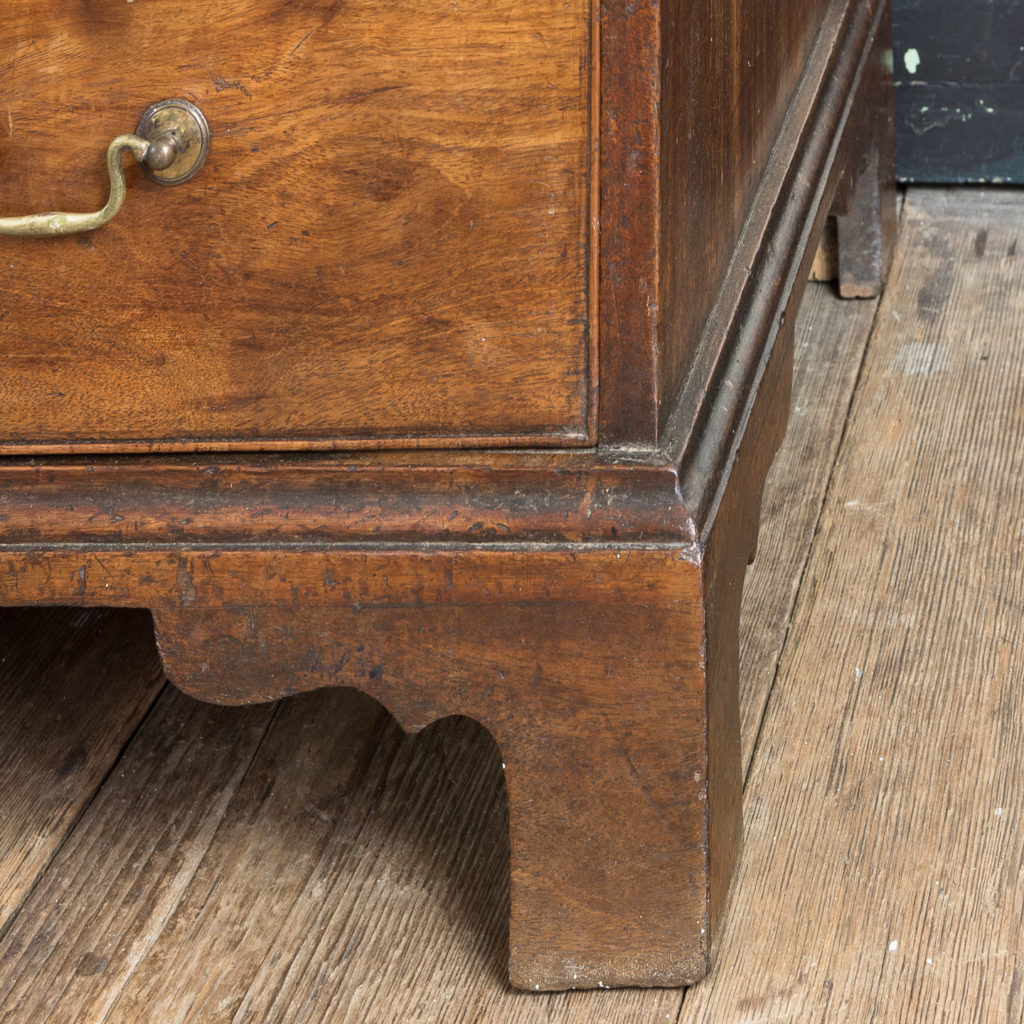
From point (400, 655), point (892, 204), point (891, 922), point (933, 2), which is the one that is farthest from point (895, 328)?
point (400, 655)

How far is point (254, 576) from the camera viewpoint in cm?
81

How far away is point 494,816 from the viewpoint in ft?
3.33

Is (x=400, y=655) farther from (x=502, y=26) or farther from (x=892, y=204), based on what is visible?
(x=892, y=204)

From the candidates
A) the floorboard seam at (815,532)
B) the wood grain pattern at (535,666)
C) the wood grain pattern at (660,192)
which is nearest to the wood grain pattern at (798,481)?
the floorboard seam at (815,532)

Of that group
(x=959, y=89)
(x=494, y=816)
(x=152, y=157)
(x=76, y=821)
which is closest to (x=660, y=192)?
(x=152, y=157)

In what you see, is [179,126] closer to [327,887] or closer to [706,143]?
[706,143]

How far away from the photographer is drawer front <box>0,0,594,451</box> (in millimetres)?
708

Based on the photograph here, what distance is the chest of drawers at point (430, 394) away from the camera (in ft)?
2.35

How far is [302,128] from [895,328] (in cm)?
99

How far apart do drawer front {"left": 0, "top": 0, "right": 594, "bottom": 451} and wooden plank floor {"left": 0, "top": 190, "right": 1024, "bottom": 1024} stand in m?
0.32

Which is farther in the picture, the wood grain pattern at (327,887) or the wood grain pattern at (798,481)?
the wood grain pattern at (798,481)

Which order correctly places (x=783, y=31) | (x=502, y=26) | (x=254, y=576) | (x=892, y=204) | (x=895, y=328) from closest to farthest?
(x=502, y=26)
(x=254, y=576)
(x=783, y=31)
(x=895, y=328)
(x=892, y=204)

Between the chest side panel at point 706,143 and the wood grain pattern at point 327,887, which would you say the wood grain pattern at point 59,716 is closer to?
the wood grain pattern at point 327,887

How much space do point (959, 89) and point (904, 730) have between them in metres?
1.02
